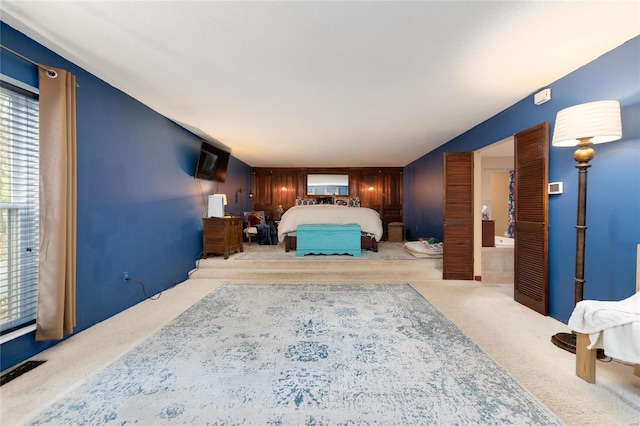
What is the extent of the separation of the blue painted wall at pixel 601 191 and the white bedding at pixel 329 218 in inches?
114

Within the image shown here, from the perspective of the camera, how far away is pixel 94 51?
85.4 inches

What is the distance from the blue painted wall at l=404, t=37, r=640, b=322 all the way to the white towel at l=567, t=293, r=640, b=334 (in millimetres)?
563

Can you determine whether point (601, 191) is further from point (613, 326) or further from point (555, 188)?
point (613, 326)

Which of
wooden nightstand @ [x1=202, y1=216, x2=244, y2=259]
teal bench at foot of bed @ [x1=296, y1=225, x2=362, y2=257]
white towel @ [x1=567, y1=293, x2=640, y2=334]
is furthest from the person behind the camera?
teal bench at foot of bed @ [x1=296, y1=225, x2=362, y2=257]

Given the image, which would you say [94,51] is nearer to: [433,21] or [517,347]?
[433,21]

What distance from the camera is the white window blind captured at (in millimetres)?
1946

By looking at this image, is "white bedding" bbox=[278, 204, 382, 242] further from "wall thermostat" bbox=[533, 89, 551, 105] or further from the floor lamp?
the floor lamp

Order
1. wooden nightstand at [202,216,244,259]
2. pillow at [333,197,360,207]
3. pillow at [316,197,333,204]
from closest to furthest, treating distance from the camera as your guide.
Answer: wooden nightstand at [202,216,244,259] < pillow at [333,197,360,207] < pillow at [316,197,333,204]

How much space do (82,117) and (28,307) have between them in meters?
1.68

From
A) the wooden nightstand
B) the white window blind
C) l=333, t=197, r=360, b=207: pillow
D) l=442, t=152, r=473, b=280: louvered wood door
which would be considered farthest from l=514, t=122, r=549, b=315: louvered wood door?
l=333, t=197, r=360, b=207: pillow

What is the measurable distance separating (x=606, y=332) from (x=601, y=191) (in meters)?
1.29

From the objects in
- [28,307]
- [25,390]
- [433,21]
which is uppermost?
[433,21]

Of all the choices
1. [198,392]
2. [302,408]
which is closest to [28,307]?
[198,392]

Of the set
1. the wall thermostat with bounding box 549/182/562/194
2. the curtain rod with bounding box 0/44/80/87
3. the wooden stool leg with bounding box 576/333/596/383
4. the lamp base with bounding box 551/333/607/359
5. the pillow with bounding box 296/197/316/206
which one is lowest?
the lamp base with bounding box 551/333/607/359
